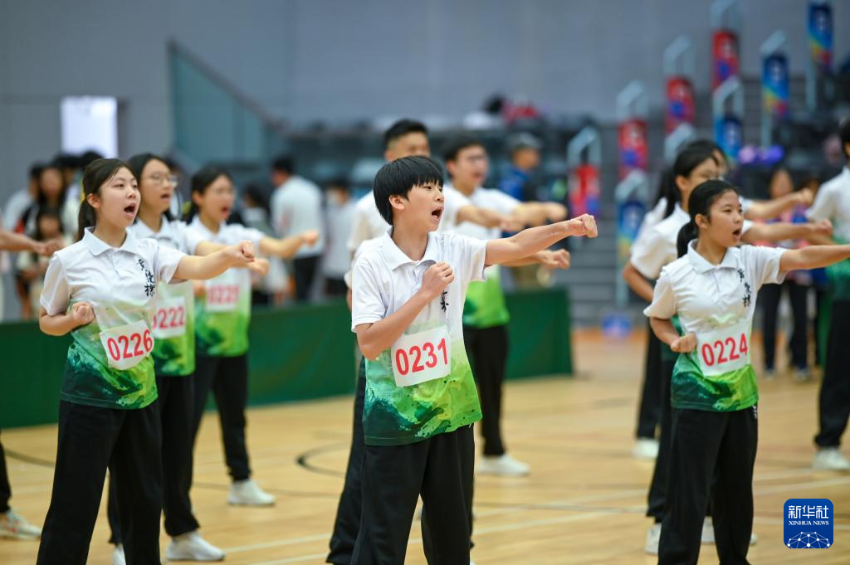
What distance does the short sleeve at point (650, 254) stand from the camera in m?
6.15

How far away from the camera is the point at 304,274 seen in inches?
563

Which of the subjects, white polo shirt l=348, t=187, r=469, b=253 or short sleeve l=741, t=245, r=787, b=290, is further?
white polo shirt l=348, t=187, r=469, b=253

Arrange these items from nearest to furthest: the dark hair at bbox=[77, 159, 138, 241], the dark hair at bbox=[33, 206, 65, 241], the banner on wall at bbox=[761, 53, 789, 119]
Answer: the dark hair at bbox=[77, 159, 138, 241] < the dark hair at bbox=[33, 206, 65, 241] < the banner on wall at bbox=[761, 53, 789, 119]

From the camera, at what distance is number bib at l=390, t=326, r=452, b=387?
4055mm

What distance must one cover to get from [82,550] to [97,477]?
0.95 feet

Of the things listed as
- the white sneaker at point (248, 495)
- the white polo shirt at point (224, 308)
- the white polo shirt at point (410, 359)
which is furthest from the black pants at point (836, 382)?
the white polo shirt at point (410, 359)

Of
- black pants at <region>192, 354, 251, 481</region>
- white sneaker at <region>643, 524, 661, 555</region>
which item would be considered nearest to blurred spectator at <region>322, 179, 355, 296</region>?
black pants at <region>192, 354, 251, 481</region>

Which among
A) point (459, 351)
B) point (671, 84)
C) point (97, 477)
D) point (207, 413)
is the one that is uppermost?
point (671, 84)

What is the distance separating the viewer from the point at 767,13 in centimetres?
1905

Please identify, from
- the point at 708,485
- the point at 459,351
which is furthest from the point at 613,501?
the point at 459,351

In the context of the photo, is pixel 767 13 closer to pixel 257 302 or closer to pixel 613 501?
pixel 257 302

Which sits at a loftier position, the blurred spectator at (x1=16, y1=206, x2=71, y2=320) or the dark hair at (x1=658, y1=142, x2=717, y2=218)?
the dark hair at (x1=658, y1=142, x2=717, y2=218)

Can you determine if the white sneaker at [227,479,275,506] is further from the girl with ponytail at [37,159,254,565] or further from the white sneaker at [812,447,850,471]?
the white sneaker at [812,447,850,471]

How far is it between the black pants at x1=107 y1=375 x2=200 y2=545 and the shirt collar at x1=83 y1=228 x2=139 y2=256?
105 centimetres
